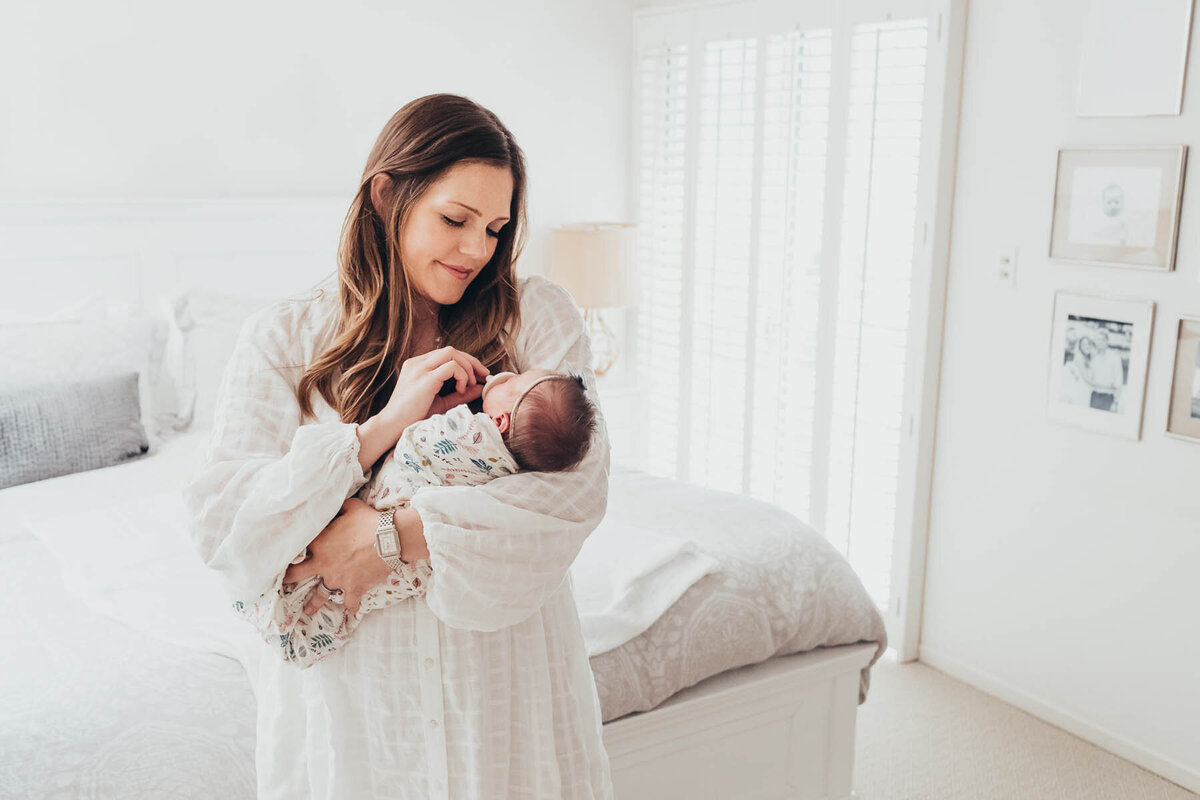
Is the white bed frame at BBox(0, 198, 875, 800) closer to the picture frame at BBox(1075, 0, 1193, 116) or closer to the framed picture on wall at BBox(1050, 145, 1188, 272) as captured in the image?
the framed picture on wall at BBox(1050, 145, 1188, 272)

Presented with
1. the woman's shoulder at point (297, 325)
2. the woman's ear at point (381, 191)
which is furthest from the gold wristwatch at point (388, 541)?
the woman's ear at point (381, 191)

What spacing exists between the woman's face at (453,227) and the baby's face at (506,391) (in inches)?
6.9

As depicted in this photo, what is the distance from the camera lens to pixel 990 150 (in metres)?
3.13

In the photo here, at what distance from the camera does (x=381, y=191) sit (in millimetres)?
1387

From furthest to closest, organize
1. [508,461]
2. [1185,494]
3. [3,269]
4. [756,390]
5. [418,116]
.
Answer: [756,390] → [3,269] → [1185,494] → [418,116] → [508,461]

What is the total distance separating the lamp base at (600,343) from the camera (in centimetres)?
434

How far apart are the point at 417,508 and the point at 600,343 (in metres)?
3.26

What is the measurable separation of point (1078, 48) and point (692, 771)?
81.4 inches

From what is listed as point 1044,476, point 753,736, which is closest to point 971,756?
point 1044,476

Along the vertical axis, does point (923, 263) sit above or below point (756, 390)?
above

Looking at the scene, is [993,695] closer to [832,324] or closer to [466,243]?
[832,324]

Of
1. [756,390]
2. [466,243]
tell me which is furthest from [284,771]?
[756,390]

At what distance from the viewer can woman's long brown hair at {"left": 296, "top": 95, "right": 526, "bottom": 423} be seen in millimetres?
1360

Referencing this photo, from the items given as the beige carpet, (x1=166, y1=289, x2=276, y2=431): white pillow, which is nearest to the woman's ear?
(x1=166, y1=289, x2=276, y2=431): white pillow
